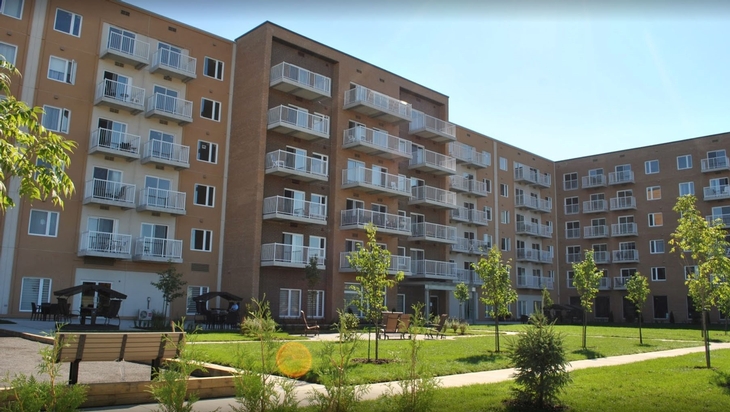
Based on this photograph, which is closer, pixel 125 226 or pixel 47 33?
pixel 47 33

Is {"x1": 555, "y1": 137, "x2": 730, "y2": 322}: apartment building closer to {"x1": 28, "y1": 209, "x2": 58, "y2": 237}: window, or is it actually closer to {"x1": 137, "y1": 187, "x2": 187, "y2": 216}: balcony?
{"x1": 137, "y1": 187, "x2": 187, "y2": 216}: balcony

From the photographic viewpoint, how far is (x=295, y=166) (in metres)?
35.1

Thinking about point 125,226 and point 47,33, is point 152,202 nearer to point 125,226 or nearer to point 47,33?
point 125,226

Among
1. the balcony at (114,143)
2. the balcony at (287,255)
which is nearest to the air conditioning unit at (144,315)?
the balcony at (287,255)

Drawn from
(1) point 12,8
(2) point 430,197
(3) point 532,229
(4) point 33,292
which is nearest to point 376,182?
(2) point 430,197

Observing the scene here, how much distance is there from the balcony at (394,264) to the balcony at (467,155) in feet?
44.4

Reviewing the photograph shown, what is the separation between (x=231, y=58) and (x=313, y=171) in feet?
29.1

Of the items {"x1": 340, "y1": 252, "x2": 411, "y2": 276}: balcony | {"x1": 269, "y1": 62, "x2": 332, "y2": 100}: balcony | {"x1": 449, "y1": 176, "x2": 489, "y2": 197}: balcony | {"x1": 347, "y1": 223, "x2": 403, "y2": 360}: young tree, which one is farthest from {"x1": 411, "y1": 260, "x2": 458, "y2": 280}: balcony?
{"x1": 347, "y1": 223, "x2": 403, "y2": 360}: young tree

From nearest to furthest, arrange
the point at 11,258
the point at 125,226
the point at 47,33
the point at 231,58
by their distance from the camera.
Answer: the point at 11,258 → the point at 47,33 → the point at 125,226 → the point at 231,58

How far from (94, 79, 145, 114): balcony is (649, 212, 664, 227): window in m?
47.5

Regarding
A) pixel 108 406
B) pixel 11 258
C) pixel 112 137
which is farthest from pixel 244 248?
pixel 108 406

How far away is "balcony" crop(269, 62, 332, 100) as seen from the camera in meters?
35.0

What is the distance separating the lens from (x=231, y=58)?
121ft

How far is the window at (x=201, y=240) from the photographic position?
3378cm
